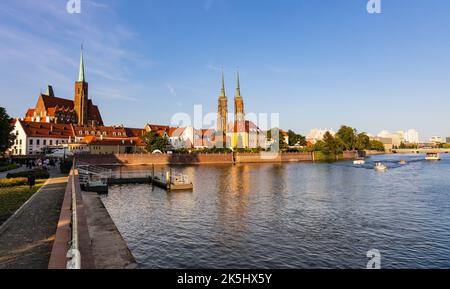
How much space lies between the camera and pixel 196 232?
2316 cm

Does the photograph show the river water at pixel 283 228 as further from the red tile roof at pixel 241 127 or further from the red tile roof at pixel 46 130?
the red tile roof at pixel 241 127

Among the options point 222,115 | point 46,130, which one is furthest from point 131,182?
point 222,115

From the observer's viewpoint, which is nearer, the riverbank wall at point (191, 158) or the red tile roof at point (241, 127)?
the riverbank wall at point (191, 158)

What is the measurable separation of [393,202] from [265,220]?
1776 centimetres

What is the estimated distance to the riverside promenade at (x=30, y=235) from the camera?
12.2m

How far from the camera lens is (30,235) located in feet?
49.7

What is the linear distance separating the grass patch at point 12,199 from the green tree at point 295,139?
14973cm

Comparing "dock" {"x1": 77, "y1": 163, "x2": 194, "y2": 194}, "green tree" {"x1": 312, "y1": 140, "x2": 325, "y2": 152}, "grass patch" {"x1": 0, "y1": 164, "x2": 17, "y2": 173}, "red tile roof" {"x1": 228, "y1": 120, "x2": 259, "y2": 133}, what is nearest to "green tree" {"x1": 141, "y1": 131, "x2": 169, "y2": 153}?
"dock" {"x1": 77, "y1": 163, "x2": 194, "y2": 194}

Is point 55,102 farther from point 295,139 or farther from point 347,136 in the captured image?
point 347,136

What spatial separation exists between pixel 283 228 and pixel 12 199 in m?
20.3

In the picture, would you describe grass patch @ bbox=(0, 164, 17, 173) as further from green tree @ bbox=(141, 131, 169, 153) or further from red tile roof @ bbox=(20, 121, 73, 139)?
green tree @ bbox=(141, 131, 169, 153)

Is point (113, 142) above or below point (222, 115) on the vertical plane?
below

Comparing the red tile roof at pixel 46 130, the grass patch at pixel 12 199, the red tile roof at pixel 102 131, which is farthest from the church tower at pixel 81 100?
the grass patch at pixel 12 199
